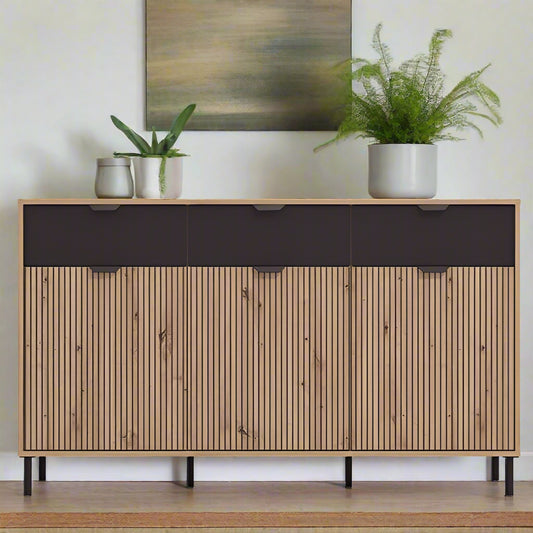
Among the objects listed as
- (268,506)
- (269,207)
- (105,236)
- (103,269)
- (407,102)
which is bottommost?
(268,506)

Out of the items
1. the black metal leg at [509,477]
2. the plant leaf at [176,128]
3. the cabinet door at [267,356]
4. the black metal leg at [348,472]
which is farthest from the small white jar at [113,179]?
the black metal leg at [509,477]

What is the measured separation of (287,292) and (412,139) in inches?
28.1

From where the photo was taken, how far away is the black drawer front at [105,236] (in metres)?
2.68

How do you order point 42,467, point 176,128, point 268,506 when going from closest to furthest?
point 268,506 → point 176,128 → point 42,467

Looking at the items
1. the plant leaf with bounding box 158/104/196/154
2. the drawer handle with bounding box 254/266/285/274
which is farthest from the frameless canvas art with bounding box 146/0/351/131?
the drawer handle with bounding box 254/266/285/274

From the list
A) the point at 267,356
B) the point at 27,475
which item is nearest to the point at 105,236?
the point at 267,356

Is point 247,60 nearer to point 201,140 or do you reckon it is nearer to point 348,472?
point 201,140

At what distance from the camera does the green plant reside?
2.75 metres

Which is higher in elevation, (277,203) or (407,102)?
(407,102)

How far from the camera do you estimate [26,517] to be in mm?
2570

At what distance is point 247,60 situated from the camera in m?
3.01

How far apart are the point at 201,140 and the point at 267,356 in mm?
915

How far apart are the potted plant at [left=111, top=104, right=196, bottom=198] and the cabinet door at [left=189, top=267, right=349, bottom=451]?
325mm

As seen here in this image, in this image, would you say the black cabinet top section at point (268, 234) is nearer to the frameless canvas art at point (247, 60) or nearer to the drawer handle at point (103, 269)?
the drawer handle at point (103, 269)
